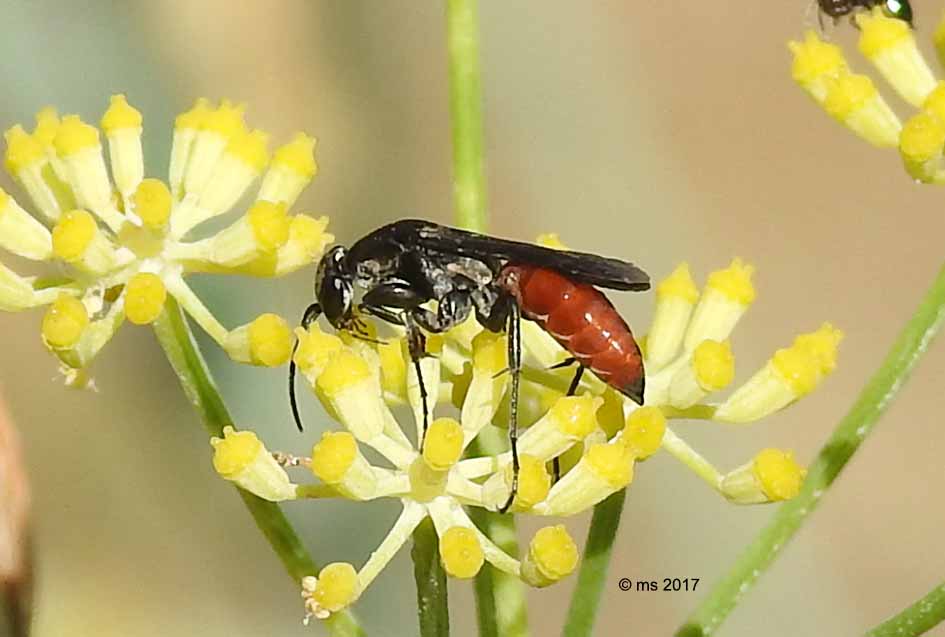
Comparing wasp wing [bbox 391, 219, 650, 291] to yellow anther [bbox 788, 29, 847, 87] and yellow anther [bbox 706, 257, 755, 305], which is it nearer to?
yellow anther [bbox 706, 257, 755, 305]

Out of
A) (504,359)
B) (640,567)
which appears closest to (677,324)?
(504,359)

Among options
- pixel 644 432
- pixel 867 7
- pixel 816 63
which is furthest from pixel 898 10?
pixel 644 432

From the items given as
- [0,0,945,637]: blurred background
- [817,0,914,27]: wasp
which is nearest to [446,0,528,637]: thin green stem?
[817,0,914,27]: wasp

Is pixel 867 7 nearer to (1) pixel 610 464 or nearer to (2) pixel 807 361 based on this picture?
(2) pixel 807 361

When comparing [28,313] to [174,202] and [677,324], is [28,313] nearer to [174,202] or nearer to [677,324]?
[174,202]

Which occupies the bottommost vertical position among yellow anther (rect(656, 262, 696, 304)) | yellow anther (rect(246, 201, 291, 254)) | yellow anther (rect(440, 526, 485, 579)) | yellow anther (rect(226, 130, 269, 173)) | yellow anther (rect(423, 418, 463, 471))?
yellow anther (rect(440, 526, 485, 579))

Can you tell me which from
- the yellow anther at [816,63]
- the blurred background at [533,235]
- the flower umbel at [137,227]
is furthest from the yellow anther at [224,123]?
the blurred background at [533,235]

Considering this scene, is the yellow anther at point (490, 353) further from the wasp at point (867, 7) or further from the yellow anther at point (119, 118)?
the wasp at point (867, 7)
